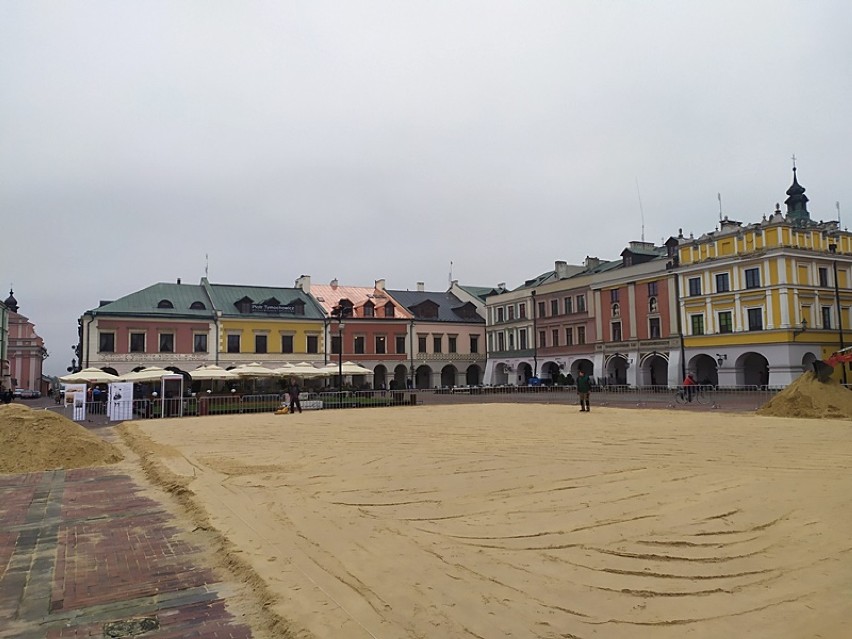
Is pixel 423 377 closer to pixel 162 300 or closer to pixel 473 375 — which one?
pixel 473 375

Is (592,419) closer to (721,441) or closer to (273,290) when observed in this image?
(721,441)

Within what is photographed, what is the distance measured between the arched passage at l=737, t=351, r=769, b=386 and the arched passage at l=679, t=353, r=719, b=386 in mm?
1992

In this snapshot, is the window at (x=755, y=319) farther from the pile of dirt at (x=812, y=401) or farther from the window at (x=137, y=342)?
the window at (x=137, y=342)

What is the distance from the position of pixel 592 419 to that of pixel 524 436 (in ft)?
19.6

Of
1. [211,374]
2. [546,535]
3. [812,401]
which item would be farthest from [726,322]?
[546,535]

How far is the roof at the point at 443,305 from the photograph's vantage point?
2372 inches

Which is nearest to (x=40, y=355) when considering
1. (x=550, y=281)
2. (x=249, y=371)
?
(x=249, y=371)

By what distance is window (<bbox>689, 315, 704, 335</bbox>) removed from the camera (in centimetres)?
4322

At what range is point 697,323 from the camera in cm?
4353

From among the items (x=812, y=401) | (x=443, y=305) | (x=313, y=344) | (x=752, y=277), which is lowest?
(x=812, y=401)

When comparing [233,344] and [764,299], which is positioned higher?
[764,299]

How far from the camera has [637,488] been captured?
8781 millimetres

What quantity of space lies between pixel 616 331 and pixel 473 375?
17106mm

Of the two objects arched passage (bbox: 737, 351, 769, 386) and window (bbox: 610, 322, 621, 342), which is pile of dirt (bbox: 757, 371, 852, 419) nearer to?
arched passage (bbox: 737, 351, 769, 386)
